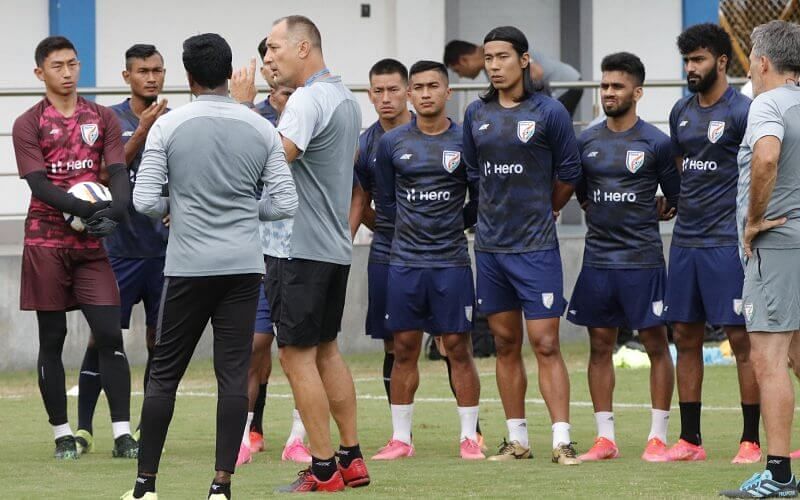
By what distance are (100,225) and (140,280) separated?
1120 mm

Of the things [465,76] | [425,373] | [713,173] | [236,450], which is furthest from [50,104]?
[465,76]

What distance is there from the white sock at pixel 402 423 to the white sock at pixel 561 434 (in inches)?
39.0

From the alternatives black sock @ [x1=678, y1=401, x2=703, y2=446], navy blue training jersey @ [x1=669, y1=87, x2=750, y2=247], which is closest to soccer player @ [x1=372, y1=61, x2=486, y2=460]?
black sock @ [x1=678, y1=401, x2=703, y2=446]

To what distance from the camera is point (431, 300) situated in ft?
32.6

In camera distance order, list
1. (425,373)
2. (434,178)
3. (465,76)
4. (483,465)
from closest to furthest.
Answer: (483,465)
(434,178)
(425,373)
(465,76)

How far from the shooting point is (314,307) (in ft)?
26.9

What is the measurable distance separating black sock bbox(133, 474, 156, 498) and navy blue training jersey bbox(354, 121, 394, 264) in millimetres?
3303

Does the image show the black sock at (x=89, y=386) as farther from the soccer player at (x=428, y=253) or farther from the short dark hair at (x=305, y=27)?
the short dark hair at (x=305, y=27)

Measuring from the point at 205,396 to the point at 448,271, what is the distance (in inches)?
157

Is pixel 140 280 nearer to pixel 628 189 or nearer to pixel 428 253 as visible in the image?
pixel 428 253

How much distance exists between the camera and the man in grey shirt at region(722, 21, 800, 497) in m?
7.79

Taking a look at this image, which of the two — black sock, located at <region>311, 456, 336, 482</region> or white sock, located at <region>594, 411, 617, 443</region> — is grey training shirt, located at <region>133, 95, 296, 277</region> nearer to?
black sock, located at <region>311, 456, 336, 482</region>

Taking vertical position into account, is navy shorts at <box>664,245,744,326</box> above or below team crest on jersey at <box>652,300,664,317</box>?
above

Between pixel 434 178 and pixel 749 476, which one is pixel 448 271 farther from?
pixel 749 476
